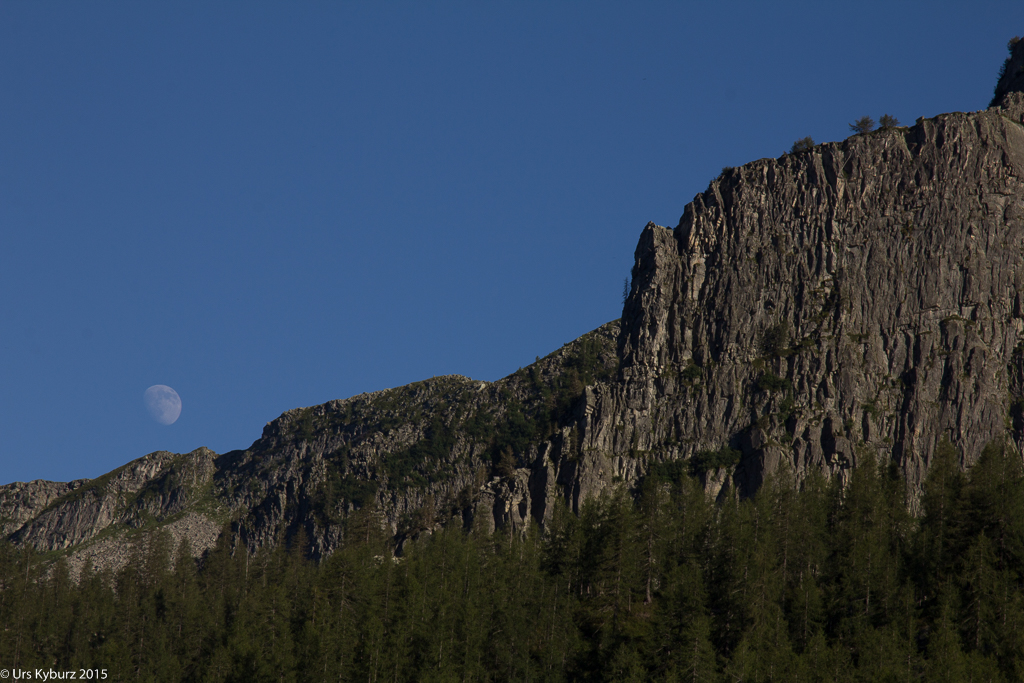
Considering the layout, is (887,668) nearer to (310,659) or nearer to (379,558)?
(310,659)

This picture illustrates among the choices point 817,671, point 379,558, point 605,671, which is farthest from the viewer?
point 379,558

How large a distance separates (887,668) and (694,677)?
17.6 meters

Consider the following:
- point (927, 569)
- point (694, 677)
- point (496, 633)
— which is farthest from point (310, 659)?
point (927, 569)

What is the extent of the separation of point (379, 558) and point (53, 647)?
48.2 metres

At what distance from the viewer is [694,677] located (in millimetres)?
114375

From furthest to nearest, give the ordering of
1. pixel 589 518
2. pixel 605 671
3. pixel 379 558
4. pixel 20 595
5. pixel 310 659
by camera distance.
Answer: pixel 20 595, pixel 379 558, pixel 589 518, pixel 310 659, pixel 605 671

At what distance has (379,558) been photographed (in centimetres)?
17325

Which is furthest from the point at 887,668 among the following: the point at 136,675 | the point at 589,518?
the point at 136,675

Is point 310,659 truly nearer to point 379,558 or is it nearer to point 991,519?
point 379,558

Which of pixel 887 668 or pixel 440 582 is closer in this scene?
pixel 887 668

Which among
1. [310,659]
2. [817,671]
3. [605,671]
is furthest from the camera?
[310,659]

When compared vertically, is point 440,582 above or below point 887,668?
above

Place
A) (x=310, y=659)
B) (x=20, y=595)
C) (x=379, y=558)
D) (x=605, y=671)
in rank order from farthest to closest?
(x=20, y=595) < (x=379, y=558) < (x=310, y=659) < (x=605, y=671)

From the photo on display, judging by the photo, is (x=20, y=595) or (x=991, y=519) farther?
(x=20, y=595)
